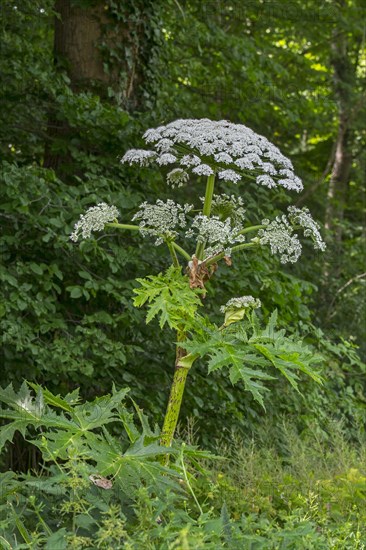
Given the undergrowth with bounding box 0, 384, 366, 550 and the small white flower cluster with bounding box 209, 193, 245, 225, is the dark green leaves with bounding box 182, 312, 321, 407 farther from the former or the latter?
the small white flower cluster with bounding box 209, 193, 245, 225

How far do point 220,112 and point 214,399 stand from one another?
461 cm

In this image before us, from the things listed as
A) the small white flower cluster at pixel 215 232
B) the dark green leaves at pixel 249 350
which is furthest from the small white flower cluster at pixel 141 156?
the dark green leaves at pixel 249 350

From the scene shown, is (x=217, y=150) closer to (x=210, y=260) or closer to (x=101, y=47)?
(x=210, y=260)

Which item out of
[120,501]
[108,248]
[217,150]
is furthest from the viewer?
[108,248]

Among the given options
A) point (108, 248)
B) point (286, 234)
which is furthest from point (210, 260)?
point (108, 248)

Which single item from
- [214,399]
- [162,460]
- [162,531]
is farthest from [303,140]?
[162,531]

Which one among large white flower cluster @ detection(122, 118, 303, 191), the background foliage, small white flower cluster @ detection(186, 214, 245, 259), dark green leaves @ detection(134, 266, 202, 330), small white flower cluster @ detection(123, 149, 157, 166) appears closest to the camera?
dark green leaves @ detection(134, 266, 202, 330)

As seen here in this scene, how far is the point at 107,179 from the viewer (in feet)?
21.0

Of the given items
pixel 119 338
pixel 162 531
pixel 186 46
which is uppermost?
pixel 186 46

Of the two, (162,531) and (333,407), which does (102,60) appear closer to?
(333,407)

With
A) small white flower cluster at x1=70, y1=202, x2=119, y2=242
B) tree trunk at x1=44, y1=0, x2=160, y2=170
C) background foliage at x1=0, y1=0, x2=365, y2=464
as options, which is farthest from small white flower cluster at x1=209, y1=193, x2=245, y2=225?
tree trunk at x1=44, y1=0, x2=160, y2=170

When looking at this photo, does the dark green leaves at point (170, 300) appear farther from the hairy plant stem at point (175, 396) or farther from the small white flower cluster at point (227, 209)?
the small white flower cluster at point (227, 209)

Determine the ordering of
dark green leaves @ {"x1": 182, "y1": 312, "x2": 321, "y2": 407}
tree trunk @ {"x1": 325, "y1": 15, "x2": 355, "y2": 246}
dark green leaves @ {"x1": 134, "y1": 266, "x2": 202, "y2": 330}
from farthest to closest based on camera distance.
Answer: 1. tree trunk @ {"x1": 325, "y1": 15, "x2": 355, "y2": 246}
2. dark green leaves @ {"x1": 134, "y1": 266, "x2": 202, "y2": 330}
3. dark green leaves @ {"x1": 182, "y1": 312, "x2": 321, "y2": 407}

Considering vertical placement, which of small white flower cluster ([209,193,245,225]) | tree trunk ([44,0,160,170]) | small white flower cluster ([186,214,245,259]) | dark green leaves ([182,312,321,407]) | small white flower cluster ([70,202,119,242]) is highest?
tree trunk ([44,0,160,170])
